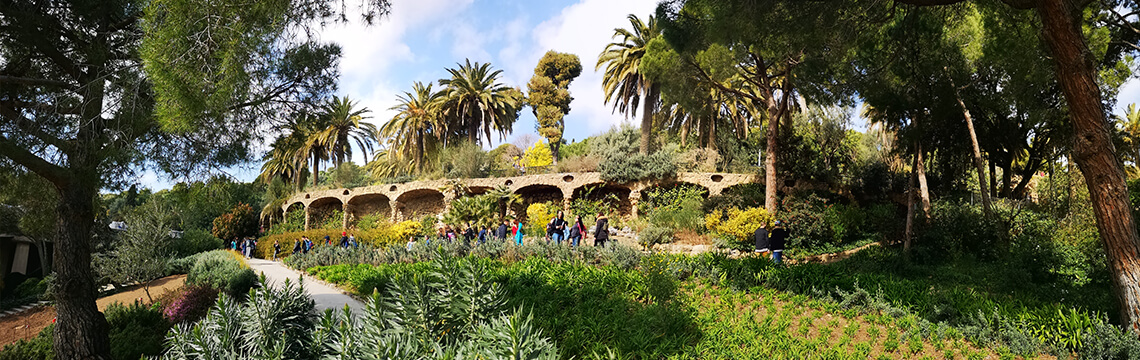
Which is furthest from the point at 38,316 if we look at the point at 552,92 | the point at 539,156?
the point at 552,92

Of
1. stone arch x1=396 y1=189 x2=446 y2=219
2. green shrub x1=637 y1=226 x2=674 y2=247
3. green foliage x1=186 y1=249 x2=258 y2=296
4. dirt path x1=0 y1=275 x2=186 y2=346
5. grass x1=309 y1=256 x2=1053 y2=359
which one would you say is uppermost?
stone arch x1=396 y1=189 x2=446 y2=219

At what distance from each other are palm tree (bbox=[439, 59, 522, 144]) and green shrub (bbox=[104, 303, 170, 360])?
20.0 metres

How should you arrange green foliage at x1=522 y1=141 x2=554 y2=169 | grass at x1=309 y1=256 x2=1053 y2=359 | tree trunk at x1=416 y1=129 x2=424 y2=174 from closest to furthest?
grass at x1=309 y1=256 x2=1053 y2=359 < tree trunk at x1=416 y1=129 x2=424 y2=174 < green foliage at x1=522 y1=141 x2=554 y2=169

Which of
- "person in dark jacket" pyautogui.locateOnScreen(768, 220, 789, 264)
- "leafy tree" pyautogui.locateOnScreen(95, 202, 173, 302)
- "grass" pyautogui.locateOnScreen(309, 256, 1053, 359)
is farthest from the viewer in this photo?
"leafy tree" pyautogui.locateOnScreen(95, 202, 173, 302)

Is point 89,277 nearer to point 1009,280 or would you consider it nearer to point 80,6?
point 80,6

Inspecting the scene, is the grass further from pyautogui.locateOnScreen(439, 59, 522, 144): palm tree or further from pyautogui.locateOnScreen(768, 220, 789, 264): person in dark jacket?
pyautogui.locateOnScreen(439, 59, 522, 144): palm tree

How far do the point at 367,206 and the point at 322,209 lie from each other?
4.08 metres

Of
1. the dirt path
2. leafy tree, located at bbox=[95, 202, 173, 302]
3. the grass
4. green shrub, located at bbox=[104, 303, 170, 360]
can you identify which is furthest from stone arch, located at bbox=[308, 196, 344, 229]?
the grass

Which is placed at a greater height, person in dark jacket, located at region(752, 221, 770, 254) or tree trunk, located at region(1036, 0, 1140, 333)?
tree trunk, located at region(1036, 0, 1140, 333)

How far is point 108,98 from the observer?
5543 millimetres

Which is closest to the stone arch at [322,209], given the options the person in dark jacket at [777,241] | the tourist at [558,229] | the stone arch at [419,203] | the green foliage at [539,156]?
the stone arch at [419,203]

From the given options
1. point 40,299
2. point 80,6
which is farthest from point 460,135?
point 80,6

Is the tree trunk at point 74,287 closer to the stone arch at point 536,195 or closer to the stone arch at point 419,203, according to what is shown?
the stone arch at point 536,195

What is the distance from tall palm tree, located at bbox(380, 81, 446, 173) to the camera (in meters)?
27.9
